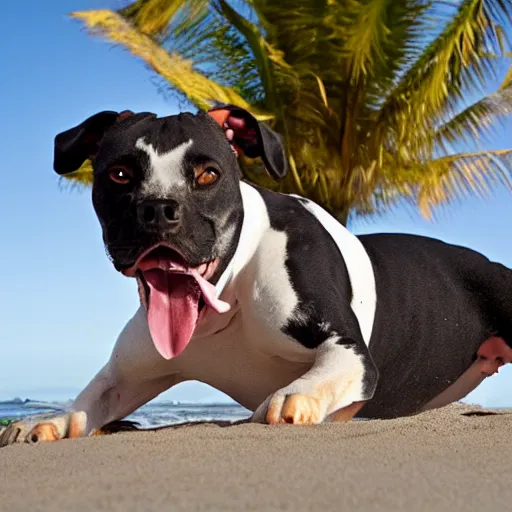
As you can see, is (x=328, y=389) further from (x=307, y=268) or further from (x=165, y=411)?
(x=165, y=411)

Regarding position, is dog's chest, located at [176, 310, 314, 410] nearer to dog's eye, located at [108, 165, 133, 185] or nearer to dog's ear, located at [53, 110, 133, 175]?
dog's eye, located at [108, 165, 133, 185]

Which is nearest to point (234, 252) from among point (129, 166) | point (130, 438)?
point (129, 166)

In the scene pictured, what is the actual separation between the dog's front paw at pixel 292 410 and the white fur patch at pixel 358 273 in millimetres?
798

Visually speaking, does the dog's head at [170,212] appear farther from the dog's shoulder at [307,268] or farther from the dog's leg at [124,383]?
the dog's leg at [124,383]

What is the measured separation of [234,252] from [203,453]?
1.31m

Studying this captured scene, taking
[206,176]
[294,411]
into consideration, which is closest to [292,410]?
[294,411]

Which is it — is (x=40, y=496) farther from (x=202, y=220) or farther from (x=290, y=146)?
(x=290, y=146)

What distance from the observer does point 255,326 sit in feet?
11.9

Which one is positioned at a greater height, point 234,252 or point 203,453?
point 234,252

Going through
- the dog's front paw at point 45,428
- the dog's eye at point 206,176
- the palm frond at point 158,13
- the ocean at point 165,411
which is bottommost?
the ocean at point 165,411

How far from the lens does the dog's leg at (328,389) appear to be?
309cm

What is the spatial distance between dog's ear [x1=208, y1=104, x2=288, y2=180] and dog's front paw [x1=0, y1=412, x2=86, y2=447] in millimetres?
1334

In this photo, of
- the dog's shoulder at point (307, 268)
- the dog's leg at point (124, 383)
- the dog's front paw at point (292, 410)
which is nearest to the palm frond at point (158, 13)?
the dog's shoulder at point (307, 268)

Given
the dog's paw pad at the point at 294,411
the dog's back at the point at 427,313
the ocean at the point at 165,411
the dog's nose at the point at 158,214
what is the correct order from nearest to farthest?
the dog's paw pad at the point at 294,411 → the dog's nose at the point at 158,214 → the dog's back at the point at 427,313 → the ocean at the point at 165,411
